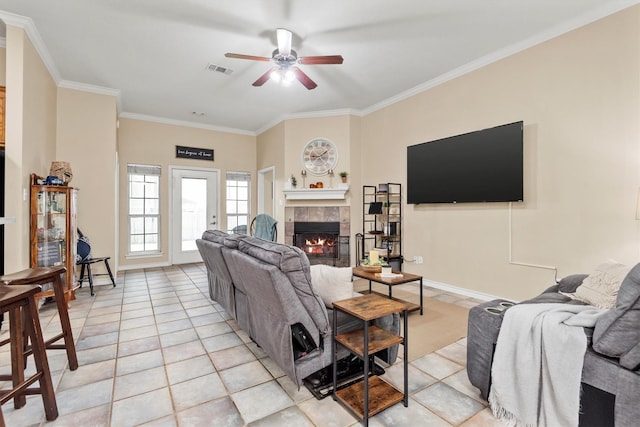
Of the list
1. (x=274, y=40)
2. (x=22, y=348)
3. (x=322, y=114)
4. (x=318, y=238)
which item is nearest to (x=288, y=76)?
(x=274, y=40)

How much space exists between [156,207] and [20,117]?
323 cm

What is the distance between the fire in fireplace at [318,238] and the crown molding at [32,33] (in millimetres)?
4171

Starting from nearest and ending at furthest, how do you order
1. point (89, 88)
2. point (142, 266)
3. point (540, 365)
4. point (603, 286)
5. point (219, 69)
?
1. point (540, 365)
2. point (603, 286)
3. point (219, 69)
4. point (89, 88)
5. point (142, 266)

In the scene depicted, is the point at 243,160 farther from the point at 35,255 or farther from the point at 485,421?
the point at 485,421

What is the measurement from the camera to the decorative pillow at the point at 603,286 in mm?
2119

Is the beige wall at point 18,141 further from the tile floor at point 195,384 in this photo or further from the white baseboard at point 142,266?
the white baseboard at point 142,266

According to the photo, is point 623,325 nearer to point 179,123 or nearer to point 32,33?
point 32,33

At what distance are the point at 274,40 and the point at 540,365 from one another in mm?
3684

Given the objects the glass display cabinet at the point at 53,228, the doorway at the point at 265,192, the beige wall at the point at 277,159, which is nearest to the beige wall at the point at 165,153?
the doorway at the point at 265,192

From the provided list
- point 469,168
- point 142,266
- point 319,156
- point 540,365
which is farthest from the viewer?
point 142,266

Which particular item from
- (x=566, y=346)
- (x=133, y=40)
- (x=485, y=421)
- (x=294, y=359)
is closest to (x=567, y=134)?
(x=566, y=346)

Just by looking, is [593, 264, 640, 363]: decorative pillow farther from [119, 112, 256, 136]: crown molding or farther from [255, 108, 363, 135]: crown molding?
[119, 112, 256, 136]: crown molding

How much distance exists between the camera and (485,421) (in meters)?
1.72

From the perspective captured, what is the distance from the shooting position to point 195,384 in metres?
2.09
